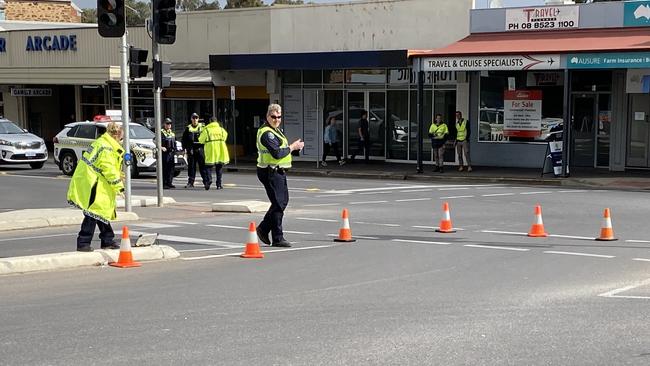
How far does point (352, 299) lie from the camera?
868 cm

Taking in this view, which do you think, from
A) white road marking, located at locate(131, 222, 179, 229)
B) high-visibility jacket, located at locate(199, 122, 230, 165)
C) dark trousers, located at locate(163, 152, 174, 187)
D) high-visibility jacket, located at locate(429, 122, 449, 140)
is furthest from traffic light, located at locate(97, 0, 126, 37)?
high-visibility jacket, located at locate(429, 122, 449, 140)

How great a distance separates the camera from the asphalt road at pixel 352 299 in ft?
21.9

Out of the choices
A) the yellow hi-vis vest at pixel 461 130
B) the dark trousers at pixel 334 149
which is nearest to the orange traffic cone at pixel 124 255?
the yellow hi-vis vest at pixel 461 130

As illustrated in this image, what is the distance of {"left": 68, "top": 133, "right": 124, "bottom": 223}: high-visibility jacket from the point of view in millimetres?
10961

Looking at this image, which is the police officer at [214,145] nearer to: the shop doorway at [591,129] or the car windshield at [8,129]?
the car windshield at [8,129]

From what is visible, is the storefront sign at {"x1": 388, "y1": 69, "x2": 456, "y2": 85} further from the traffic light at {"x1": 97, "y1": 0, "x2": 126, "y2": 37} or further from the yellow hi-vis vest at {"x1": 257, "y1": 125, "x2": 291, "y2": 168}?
the yellow hi-vis vest at {"x1": 257, "y1": 125, "x2": 291, "y2": 168}

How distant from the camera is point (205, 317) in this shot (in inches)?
309

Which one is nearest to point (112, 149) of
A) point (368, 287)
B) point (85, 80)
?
point (368, 287)

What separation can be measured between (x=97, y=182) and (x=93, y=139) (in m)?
16.2

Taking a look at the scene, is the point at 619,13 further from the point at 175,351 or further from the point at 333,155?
the point at 175,351

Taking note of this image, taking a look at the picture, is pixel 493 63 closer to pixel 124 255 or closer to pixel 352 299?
pixel 124 255

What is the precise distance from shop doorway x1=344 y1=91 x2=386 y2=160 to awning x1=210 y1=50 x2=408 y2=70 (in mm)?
2556

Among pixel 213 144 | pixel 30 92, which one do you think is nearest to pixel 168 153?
pixel 213 144

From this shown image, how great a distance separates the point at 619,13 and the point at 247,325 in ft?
70.7
